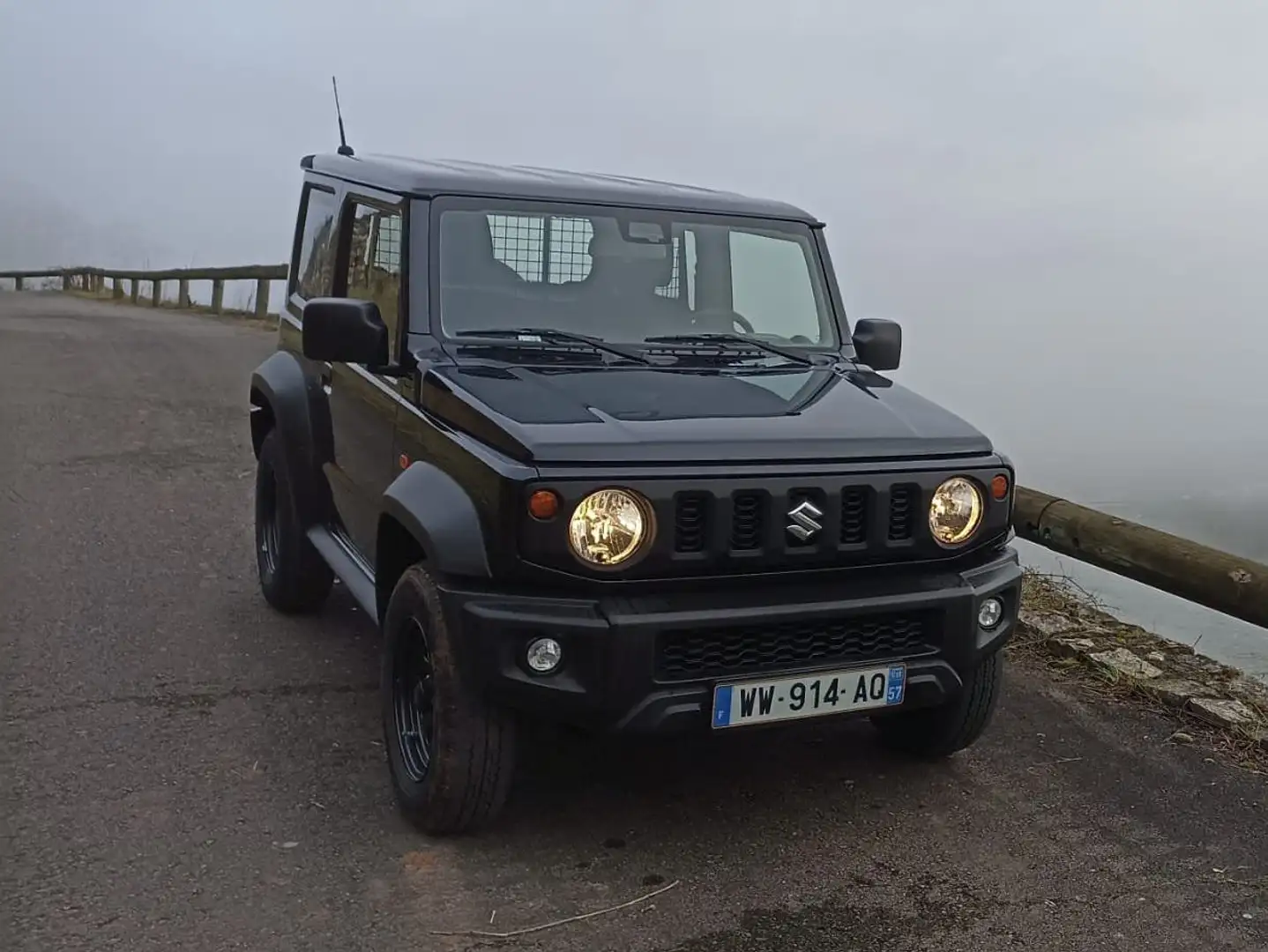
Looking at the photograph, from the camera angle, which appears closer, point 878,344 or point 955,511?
point 955,511

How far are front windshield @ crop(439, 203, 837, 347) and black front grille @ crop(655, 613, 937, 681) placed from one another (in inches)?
51.2

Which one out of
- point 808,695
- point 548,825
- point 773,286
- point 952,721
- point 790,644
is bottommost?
point 548,825

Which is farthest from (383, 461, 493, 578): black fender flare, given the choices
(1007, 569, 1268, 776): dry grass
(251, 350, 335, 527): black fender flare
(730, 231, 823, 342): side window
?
(1007, 569, 1268, 776): dry grass

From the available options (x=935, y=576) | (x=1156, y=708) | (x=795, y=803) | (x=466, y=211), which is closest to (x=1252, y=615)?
(x=1156, y=708)

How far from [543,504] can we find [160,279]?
23.9 metres

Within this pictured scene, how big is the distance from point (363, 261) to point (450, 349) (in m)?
0.88

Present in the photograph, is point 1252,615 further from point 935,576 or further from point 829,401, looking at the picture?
point 829,401

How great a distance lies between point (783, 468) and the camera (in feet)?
11.6

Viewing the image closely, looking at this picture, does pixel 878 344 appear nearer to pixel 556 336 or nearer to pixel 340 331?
pixel 556 336

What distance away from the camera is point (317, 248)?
5.56 m

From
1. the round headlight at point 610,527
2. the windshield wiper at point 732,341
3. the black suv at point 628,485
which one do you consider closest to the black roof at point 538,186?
the black suv at point 628,485

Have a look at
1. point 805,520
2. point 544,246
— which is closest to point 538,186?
point 544,246

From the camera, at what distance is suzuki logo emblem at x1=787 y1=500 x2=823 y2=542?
3.53 metres

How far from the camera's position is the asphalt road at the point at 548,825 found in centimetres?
337
